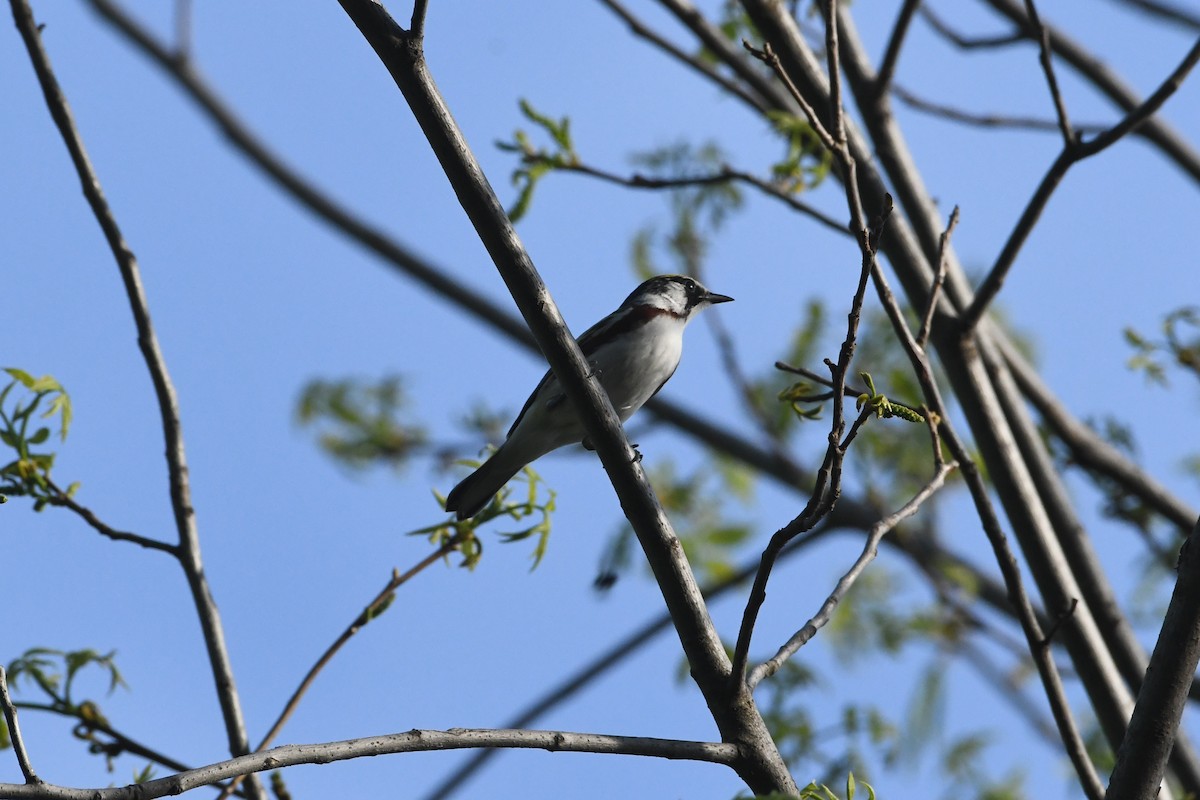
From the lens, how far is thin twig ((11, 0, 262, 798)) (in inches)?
139

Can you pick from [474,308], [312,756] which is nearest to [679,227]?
[474,308]

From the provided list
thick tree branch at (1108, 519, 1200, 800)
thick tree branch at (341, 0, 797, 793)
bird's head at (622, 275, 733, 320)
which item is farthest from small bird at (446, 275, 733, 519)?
thick tree branch at (1108, 519, 1200, 800)

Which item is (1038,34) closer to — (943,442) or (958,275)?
(958,275)

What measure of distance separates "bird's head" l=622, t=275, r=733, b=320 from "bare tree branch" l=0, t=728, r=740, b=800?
14.3 feet

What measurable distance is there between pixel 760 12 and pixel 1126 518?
3.08 m

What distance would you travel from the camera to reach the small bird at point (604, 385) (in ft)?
18.4

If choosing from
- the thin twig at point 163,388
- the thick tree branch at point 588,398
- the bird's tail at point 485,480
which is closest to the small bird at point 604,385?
the bird's tail at point 485,480

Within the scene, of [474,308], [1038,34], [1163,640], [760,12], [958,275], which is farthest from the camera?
[474,308]

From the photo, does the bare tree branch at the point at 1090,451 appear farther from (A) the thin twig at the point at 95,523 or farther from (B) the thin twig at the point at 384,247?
(A) the thin twig at the point at 95,523

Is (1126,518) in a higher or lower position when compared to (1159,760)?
higher

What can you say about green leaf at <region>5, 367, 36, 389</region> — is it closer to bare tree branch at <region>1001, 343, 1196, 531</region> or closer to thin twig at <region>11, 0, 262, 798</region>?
thin twig at <region>11, 0, 262, 798</region>

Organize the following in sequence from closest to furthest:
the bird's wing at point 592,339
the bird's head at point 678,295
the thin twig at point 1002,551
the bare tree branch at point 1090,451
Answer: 1. the thin twig at point 1002,551
2. the bare tree branch at point 1090,451
3. the bird's wing at point 592,339
4. the bird's head at point 678,295

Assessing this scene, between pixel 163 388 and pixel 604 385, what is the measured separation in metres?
2.69

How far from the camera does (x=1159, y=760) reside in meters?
2.83
